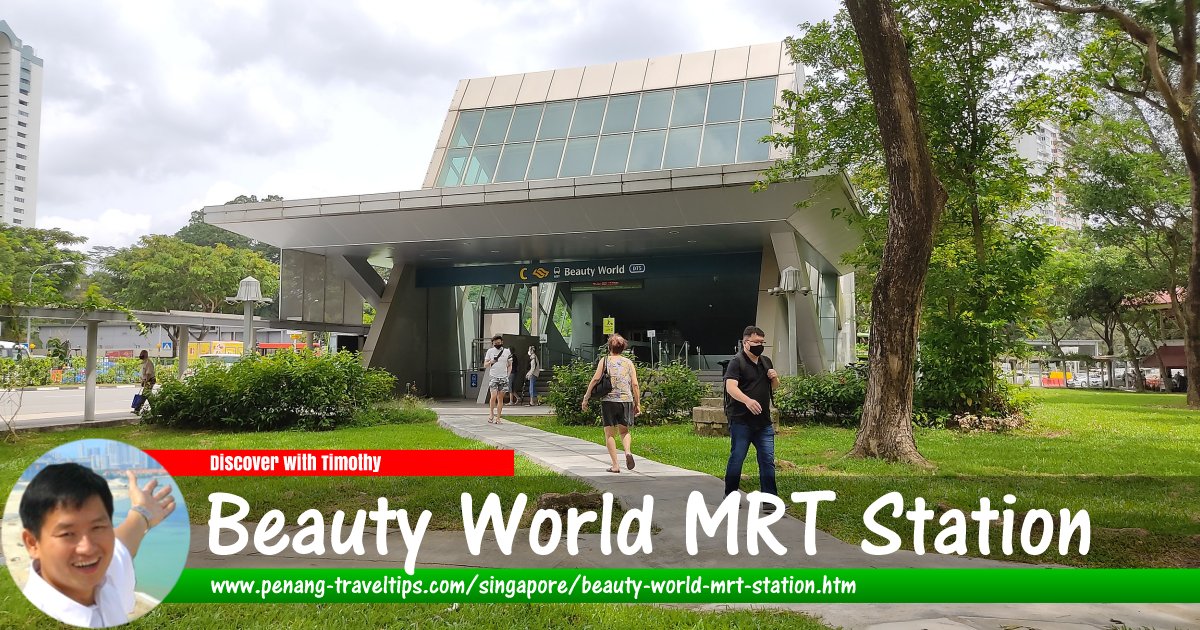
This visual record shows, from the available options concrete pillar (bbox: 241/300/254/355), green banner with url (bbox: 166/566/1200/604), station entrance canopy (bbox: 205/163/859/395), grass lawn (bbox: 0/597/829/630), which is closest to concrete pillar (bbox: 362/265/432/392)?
station entrance canopy (bbox: 205/163/859/395)

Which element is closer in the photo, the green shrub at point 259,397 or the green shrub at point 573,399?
the green shrub at point 259,397

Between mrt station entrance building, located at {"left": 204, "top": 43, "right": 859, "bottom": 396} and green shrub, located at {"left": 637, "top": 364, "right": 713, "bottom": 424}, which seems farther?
mrt station entrance building, located at {"left": 204, "top": 43, "right": 859, "bottom": 396}

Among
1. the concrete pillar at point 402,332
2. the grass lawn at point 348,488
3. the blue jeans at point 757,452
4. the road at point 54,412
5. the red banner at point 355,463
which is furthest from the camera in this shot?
the concrete pillar at point 402,332

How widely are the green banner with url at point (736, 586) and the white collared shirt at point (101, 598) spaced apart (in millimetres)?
1261

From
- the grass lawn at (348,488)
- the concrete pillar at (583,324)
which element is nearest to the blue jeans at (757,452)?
the grass lawn at (348,488)

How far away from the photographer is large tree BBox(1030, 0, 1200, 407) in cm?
1166

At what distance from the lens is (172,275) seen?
49531 mm

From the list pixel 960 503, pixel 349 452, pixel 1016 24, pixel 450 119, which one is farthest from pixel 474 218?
pixel 960 503

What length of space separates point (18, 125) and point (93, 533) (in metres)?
157

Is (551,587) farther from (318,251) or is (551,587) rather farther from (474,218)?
(318,251)

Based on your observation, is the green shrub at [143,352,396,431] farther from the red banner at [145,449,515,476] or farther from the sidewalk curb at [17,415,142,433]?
the red banner at [145,449,515,476]

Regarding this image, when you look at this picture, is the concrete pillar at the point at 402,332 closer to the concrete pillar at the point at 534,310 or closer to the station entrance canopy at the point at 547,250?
the station entrance canopy at the point at 547,250

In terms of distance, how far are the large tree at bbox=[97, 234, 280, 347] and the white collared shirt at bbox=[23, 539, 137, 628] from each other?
51.6 m

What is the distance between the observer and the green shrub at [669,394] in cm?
1625
